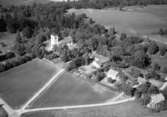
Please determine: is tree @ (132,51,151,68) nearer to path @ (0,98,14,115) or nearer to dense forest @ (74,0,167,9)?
path @ (0,98,14,115)

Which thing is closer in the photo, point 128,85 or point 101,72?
point 128,85

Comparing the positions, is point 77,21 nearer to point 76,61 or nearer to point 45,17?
point 45,17

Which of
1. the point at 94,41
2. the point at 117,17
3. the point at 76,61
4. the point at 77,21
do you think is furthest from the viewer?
the point at 117,17

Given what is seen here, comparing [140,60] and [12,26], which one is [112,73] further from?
[12,26]

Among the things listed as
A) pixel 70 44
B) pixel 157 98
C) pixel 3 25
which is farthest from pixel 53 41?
pixel 157 98

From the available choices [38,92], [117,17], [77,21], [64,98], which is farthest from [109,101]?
[117,17]

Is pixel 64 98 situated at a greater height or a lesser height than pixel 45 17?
lesser

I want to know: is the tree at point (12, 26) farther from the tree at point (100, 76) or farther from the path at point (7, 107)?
the tree at point (100, 76)
